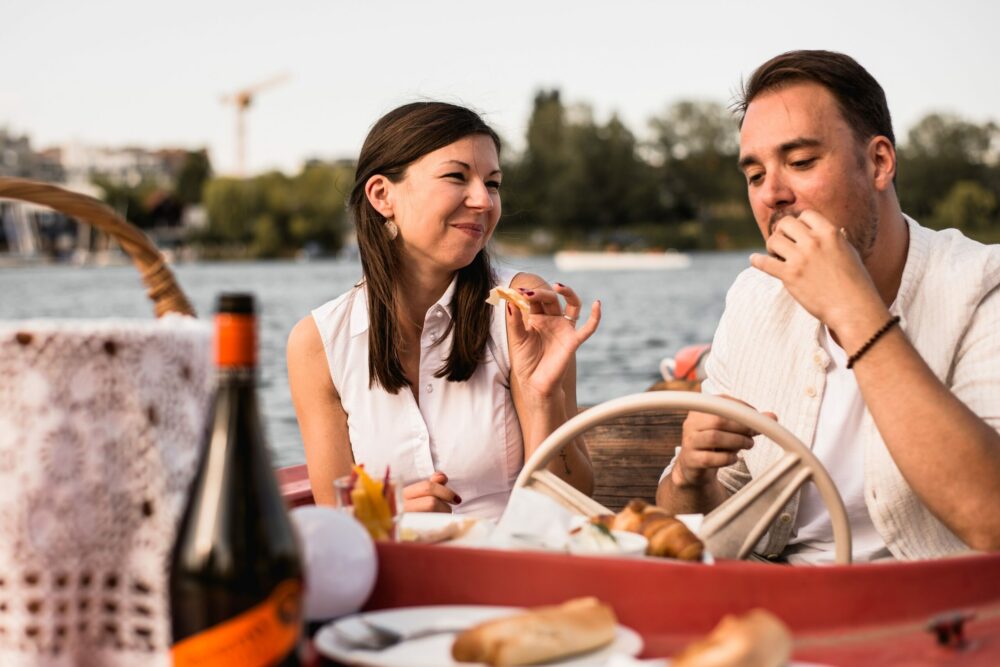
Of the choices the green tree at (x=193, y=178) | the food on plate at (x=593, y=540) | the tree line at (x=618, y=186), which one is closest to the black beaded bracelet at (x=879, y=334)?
the food on plate at (x=593, y=540)

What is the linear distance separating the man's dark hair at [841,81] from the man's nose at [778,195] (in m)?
0.19

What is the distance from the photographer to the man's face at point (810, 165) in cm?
212

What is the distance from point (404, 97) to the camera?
3.11 metres

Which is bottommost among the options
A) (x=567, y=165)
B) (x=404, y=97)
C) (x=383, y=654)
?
(x=383, y=654)

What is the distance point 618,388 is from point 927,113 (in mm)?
49241

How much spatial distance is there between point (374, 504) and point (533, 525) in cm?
25

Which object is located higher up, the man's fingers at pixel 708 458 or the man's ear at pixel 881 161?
the man's ear at pixel 881 161

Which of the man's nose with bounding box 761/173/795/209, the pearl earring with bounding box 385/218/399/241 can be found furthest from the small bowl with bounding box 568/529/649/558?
the pearl earring with bounding box 385/218/399/241

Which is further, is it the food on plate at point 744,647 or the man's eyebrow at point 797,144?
the man's eyebrow at point 797,144

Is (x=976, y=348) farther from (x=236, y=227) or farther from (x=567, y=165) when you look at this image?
(x=236, y=227)

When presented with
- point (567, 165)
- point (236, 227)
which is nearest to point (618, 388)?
point (567, 165)

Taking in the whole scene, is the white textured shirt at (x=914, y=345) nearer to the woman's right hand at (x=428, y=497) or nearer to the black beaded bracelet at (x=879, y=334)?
the black beaded bracelet at (x=879, y=334)

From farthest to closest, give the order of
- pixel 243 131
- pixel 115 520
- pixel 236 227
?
pixel 243 131 → pixel 236 227 → pixel 115 520

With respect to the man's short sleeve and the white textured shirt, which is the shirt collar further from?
the man's short sleeve
